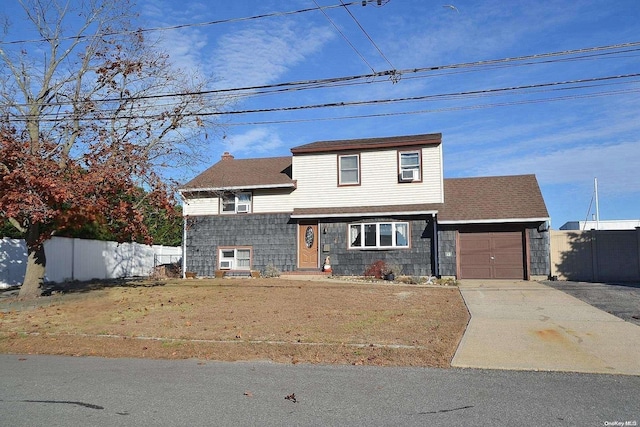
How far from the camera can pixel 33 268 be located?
1606 cm

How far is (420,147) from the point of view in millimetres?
A: 22750

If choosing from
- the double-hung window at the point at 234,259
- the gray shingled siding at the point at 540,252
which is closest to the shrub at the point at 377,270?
the double-hung window at the point at 234,259

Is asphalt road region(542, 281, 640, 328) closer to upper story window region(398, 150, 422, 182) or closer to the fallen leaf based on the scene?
upper story window region(398, 150, 422, 182)

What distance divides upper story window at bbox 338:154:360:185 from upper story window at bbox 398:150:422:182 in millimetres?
1936

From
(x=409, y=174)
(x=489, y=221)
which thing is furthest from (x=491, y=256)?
(x=409, y=174)

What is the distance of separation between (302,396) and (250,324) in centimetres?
535

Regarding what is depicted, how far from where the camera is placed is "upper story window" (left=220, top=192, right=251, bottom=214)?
2477cm

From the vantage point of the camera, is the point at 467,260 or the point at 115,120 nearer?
the point at 115,120

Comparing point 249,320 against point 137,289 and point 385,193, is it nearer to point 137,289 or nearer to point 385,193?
point 137,289

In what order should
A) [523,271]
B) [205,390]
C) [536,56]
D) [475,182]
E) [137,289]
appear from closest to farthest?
1. [205,390]
2. [536,56]
3. [137,289]
4. [523,271]
5. [475,182]

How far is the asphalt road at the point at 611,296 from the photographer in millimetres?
12435

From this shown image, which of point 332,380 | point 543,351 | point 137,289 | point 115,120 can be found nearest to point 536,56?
point 543,351

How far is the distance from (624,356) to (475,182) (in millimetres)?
16489

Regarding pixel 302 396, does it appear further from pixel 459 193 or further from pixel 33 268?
pixel 459 193
